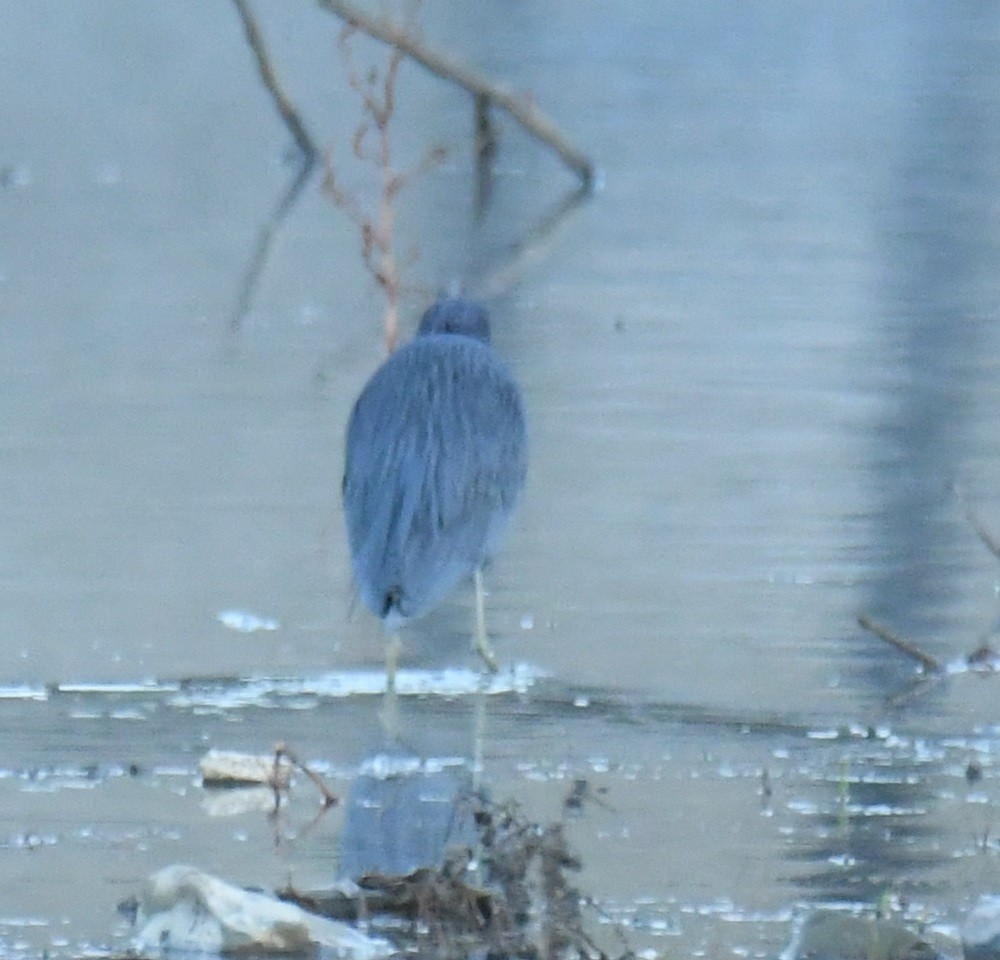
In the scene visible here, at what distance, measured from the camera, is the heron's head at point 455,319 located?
197 inches

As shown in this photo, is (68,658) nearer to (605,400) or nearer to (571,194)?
(605,400)

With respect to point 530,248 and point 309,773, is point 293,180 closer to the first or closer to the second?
point 530,248

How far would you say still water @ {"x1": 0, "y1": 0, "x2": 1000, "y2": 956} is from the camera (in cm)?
339

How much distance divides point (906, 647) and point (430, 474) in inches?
32.3

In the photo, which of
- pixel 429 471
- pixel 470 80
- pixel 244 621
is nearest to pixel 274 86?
pixel 470 80

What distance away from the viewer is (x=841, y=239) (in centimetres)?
1029

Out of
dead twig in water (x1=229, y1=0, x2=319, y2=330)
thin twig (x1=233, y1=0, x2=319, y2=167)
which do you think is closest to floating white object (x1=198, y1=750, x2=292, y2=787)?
dead twig in water (x1=229, y1=0, x2=319, y2=330)

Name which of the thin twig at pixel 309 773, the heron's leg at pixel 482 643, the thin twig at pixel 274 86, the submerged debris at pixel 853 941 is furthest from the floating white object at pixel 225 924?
the thin twig at pixel 274 86

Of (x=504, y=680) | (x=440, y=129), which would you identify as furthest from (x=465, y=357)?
(x=440, y=129)

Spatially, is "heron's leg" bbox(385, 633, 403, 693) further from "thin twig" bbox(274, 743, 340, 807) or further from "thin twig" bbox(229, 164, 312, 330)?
"thin twig" bbox(229, 164, 312, 330)

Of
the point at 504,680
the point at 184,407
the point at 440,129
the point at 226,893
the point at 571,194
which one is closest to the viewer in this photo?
the point at 226,893

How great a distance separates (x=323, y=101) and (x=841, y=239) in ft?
18.5

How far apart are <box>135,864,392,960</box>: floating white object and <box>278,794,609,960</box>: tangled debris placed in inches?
2.6

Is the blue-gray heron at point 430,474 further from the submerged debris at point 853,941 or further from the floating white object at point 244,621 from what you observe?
the submerged debris at point 853,941
